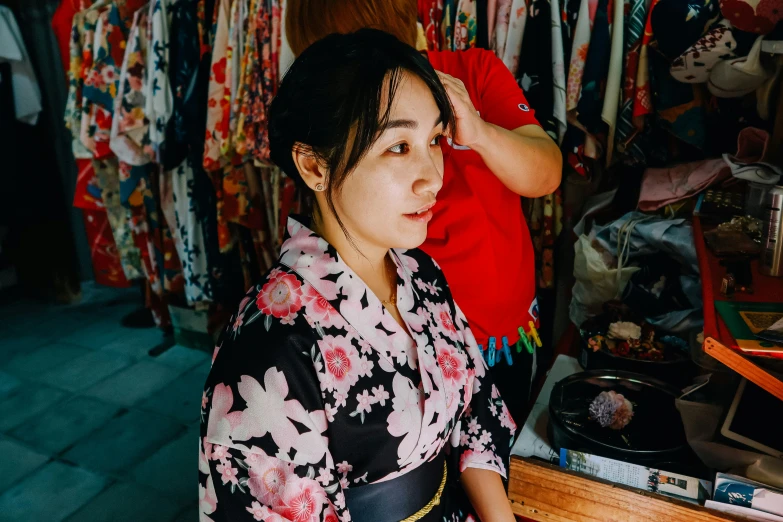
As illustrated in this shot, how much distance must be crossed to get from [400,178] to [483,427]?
633 mm

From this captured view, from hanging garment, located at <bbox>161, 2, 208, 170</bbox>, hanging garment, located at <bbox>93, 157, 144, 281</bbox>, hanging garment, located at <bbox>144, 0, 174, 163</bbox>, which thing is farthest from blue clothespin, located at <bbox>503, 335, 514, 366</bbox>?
hanging garment, located at <bbox>93, 157, 144, 281</bbox>

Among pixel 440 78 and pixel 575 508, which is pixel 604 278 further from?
pixel 440 78

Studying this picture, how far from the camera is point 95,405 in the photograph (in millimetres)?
3002

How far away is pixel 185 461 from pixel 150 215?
149 centimetres

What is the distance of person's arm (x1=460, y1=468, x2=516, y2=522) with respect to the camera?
1.18 m

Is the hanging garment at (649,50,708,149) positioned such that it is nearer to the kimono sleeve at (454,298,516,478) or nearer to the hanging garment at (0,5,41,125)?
the kimono sleeve at (454,298,516,478)

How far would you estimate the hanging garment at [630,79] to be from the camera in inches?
69.1

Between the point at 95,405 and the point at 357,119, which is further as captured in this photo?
the point at 95,405

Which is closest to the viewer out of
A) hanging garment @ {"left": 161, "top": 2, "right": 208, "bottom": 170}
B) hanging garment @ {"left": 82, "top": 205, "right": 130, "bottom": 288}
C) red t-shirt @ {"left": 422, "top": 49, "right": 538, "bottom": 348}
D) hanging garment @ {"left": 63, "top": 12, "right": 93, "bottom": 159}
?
red t-shirt @ {"left": 422, "top": 49, "right": 538, "bottom": 348}

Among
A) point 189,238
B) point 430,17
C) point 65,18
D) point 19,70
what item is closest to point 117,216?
point 189,238

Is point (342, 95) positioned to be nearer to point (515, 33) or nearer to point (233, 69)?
point (515, 33)

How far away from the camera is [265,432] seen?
0.87m

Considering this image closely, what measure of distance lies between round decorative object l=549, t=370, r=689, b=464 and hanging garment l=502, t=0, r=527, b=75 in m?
1.14

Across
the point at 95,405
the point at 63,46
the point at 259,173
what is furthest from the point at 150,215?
the point at 63,46
